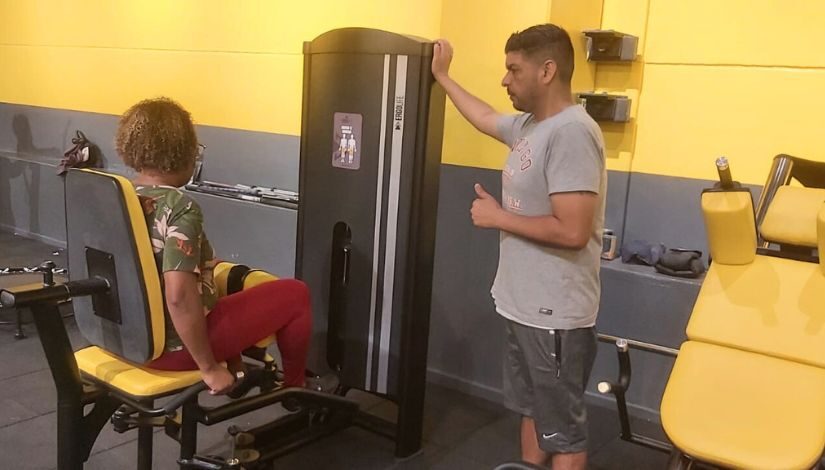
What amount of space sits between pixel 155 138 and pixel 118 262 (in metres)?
0.34

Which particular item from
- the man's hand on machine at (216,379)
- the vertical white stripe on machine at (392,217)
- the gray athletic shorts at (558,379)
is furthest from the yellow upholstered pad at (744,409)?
the man's hand on machine at (216,379)

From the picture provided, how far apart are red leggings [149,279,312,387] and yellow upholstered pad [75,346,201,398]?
0.03 meters

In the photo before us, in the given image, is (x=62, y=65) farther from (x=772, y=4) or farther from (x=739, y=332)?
(x=739, y=332)

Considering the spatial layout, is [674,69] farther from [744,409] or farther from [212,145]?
[212,145]

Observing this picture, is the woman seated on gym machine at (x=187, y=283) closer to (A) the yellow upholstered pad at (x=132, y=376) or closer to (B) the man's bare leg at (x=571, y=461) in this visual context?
(A) the yellow upholstered pad at (x=132, y=376)

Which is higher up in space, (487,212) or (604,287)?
(487,212)

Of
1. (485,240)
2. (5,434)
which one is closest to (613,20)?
(485,240)

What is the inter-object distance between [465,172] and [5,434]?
214cm

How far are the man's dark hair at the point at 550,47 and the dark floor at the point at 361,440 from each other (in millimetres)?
1551

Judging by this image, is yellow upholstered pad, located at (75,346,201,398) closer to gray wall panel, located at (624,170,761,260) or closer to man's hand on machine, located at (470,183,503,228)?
man's hand on machine, located at (470,183,503,228)

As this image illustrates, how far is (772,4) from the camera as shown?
9.82 feet

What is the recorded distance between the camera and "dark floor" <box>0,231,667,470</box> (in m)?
2.72

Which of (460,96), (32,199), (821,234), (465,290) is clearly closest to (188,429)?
(460,96)

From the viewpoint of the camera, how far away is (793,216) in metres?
2.21
